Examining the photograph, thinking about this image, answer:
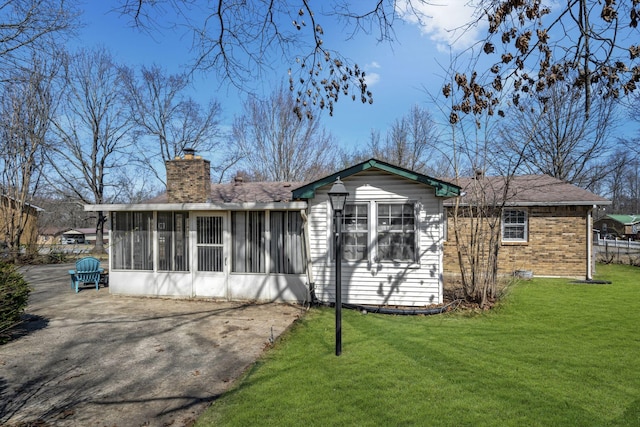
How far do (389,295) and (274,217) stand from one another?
3600mm

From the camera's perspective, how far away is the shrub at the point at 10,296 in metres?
6.35

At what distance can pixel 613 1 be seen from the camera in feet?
11.0

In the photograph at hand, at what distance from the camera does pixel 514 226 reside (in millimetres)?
13930

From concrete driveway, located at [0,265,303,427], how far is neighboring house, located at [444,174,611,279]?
29.4 ft

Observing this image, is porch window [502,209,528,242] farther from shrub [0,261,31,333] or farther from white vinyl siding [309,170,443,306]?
shrub [0,261,31,333]

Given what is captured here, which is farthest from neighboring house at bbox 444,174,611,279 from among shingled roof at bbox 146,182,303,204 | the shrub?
the shrub

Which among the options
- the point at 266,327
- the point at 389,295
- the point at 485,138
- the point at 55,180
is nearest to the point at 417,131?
the point at 485,138

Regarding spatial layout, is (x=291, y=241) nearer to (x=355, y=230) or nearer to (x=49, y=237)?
(x=355, y=230)

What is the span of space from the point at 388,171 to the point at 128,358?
21.4ft

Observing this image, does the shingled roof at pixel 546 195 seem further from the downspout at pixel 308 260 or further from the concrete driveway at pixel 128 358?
the concrete driveway at pixel 128 358

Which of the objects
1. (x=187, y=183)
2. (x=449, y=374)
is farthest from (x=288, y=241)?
(x=449, y=374)

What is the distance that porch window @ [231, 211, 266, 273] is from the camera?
991cm

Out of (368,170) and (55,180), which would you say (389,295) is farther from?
(55,180)

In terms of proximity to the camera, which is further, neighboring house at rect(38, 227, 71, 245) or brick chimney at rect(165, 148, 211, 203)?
neighboring house at rect(38, 227, 71, 245)
